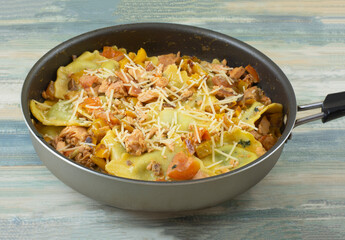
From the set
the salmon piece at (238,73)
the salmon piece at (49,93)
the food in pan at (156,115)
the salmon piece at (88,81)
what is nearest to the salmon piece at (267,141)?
the food in pan at (156,115)

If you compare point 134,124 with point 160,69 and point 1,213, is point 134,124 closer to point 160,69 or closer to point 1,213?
point 160,69

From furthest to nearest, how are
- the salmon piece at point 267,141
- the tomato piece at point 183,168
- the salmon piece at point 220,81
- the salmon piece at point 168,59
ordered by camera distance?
1. the salmon piece at point 168,59
2. the salmon piece at point 220,81
3. the salmon piece at point 267,141
4. the tomato piece at point 183,168

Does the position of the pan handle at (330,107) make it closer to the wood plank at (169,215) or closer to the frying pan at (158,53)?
the frying pan at (158,53)

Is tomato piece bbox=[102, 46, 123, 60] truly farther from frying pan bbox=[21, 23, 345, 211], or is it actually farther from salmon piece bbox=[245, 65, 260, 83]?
salmon piece bbox=[245, 65, 260, 83]

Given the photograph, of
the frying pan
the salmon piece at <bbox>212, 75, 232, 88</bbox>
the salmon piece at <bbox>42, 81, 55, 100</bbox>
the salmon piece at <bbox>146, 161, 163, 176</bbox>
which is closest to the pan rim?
the frying pan

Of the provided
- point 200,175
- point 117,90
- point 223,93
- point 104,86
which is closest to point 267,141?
point 223,93

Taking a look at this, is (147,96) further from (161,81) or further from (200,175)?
(200,175)
